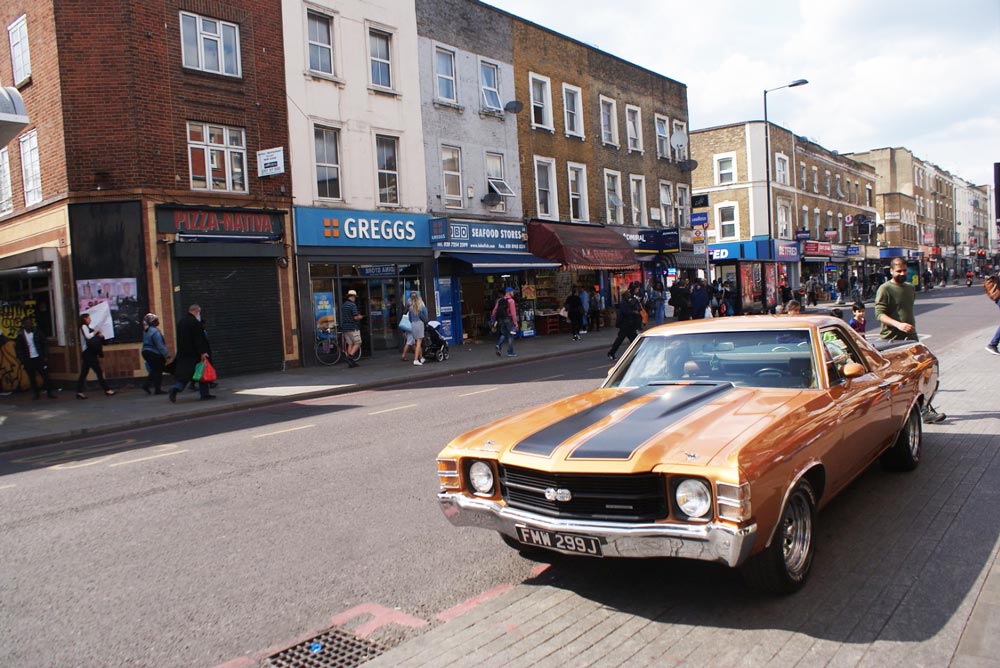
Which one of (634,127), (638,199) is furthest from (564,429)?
(634,127)

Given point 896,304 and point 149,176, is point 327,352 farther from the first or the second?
point 896,304

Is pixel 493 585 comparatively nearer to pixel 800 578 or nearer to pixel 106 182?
pixel 800 578

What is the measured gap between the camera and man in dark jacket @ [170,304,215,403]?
13.5m

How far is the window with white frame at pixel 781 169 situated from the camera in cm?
4497

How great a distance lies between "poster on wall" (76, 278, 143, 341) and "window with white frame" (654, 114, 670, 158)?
81.7ft

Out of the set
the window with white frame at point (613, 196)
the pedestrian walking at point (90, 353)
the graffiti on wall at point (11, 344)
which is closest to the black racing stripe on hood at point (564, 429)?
the pedestrian walking at point (90, 353)

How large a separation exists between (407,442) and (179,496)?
2.61 m

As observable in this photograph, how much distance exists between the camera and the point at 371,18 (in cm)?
2111

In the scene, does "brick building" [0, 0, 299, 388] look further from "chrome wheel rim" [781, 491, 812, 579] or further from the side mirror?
"chrome wheel rim" [781, 491, 812, 579]

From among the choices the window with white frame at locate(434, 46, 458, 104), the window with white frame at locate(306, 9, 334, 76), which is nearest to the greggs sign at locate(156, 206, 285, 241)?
the window with white frame at locate(306, 9, 334, 76)

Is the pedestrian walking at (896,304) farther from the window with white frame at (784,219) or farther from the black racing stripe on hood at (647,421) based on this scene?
the window with white frame at (784,219)

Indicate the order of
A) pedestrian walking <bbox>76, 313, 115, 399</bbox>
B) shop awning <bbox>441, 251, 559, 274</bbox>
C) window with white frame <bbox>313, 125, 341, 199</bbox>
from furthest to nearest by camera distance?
shop awning <bbox>441, 251, 559, 274</bbox>
window with white frame <bbox>313, 125, 341, 199</bbox>
pedestrian walking <bbox>76, 313, 115, 399</bbox>

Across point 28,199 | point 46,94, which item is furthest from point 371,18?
point 28,199

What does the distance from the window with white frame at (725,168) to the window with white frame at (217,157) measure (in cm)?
3320
